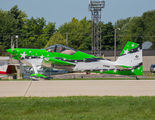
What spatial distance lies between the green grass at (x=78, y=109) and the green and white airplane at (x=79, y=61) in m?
9.84

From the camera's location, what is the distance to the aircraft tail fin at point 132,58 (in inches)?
687

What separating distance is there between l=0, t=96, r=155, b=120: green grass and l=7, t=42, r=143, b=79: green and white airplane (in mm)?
9843

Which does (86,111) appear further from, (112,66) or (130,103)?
(112,66)

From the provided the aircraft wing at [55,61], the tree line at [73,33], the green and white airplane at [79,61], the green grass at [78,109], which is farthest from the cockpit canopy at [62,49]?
the tree line at [73,33]

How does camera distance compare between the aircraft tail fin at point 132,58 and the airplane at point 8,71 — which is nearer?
the aircraft tail fin at point 132,58

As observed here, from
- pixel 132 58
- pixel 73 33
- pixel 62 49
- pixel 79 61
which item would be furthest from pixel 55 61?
pixel 73 33

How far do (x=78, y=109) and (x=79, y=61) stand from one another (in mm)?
11419

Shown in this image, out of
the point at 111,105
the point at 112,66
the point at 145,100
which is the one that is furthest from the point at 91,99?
the point at 112,66

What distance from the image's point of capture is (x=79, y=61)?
A: 59.2 feet

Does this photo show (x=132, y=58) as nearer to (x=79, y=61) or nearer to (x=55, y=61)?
(x=79, y=61)

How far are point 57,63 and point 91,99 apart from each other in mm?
10443

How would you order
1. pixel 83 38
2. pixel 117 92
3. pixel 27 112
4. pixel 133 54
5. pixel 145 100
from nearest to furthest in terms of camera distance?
pixel 27 112, pixel 145 100, pixel 117 92, pixel 133 54, pixel 83 38

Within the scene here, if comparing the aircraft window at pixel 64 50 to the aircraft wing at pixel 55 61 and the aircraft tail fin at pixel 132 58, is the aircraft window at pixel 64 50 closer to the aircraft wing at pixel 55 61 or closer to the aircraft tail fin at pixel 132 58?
the aircraft wing at pixel 55 61

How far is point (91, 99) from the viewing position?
7.87m
